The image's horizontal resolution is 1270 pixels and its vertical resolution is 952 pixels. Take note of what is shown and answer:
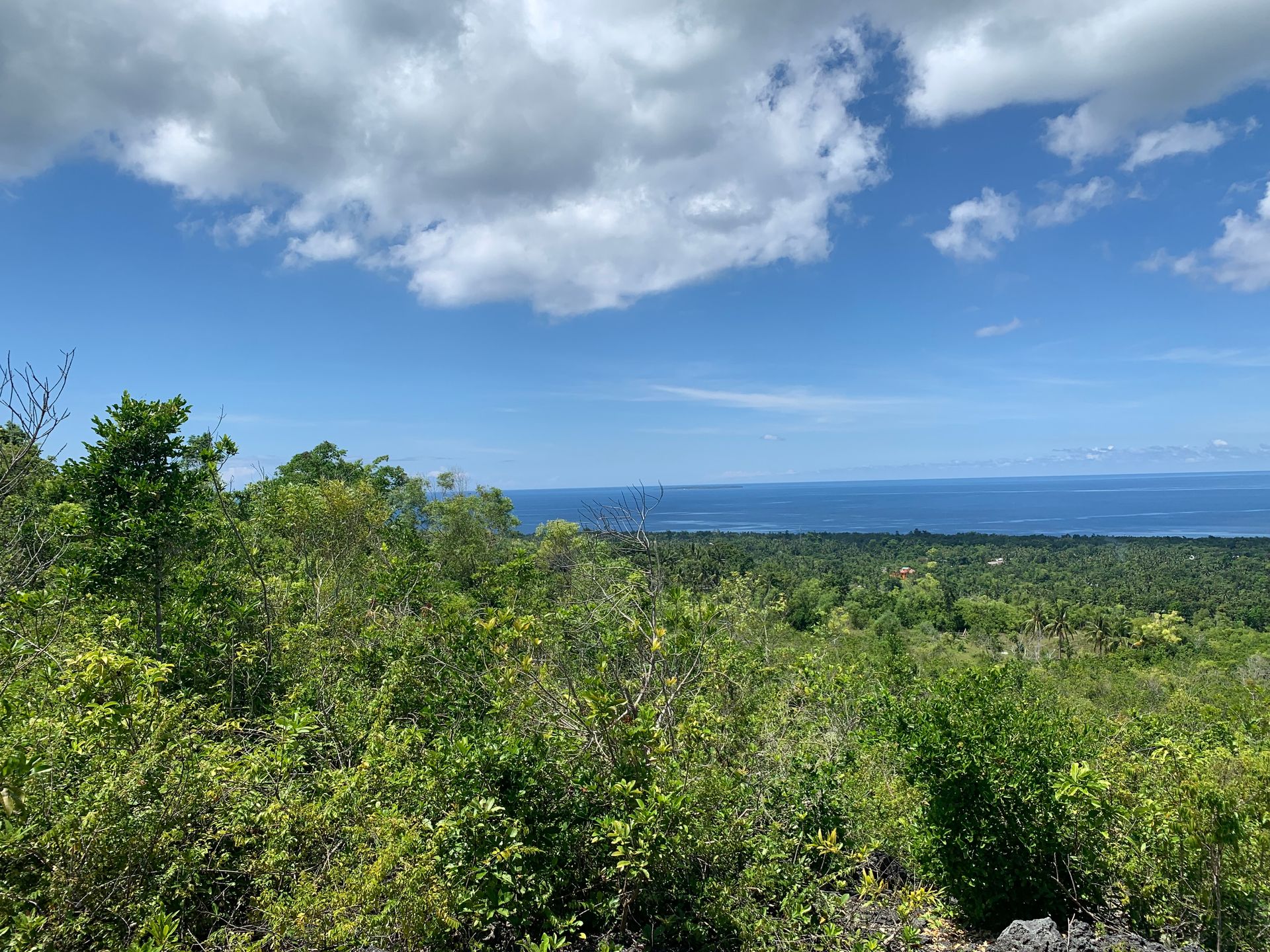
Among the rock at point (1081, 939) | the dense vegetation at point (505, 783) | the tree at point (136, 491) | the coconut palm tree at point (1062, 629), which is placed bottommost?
the coconut palm tree at point (1062, 629)

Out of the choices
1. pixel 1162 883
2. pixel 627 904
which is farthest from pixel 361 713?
pixel 1162 883

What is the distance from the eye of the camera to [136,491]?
26.8ft

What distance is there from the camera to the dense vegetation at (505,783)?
4.46m

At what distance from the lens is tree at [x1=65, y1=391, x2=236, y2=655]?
8.09 meters

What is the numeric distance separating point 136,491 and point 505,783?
21.9 ft

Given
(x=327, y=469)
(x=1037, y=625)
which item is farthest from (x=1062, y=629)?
(x=327, y=469)

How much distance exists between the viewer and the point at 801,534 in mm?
134250

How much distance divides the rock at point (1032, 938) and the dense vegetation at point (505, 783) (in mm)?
613

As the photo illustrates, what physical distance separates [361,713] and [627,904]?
12.6 feet

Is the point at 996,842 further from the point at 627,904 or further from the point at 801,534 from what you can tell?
the point at 801,534

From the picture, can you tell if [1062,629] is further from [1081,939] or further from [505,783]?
[505,783]

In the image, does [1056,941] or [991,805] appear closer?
[1056,941]

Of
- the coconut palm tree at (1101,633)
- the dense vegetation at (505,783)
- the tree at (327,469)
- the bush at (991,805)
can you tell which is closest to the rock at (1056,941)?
A: the dense vegetation at (505,783)

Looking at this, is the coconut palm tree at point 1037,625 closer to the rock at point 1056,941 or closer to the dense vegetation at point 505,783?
the dense vegetation at point 505,783
